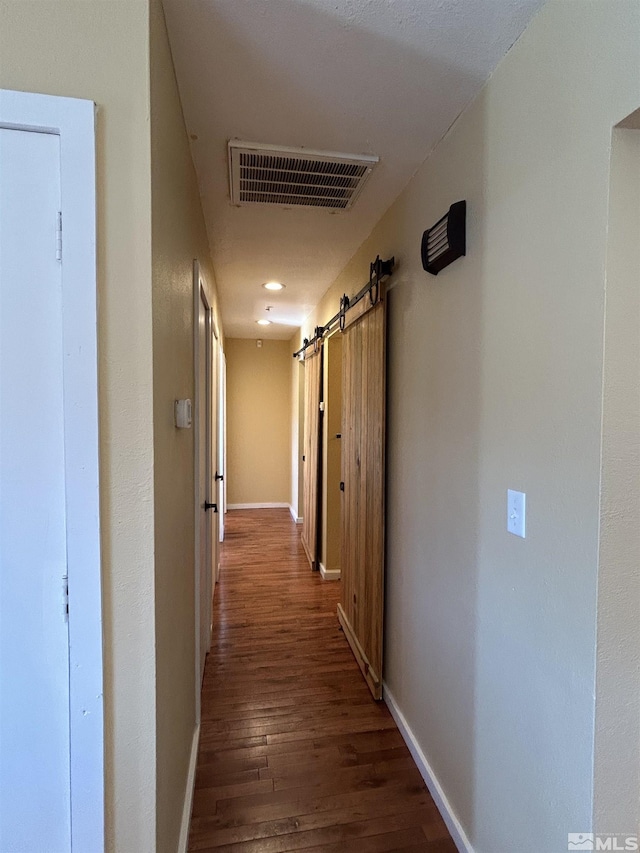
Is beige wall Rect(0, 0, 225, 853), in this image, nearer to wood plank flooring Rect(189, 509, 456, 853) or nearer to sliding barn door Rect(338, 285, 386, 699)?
wood plank flooring Rect(189, 509, 456, 853)

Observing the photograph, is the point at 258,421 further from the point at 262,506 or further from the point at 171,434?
the point at 171,434

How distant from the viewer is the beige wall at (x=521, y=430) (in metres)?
0.93

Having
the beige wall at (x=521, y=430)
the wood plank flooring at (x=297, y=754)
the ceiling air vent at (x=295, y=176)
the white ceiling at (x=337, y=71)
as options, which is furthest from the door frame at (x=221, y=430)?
the beige wall at (x=521, y=430)

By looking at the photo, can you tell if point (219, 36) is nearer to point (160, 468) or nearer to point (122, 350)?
point (122, 350)

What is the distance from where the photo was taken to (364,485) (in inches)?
97.0

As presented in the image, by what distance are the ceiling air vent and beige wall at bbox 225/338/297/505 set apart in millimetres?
4494

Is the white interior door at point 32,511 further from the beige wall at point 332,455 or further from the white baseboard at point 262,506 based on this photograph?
the white baseboard at point 262,506

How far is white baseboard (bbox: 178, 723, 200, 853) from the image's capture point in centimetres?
137

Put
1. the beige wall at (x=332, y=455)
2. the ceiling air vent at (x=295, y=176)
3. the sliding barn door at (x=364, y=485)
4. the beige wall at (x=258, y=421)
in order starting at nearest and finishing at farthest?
the ceiling air vent at (x=295, y=176), the sliding barn door at (x=364, y=485), the beige wall at (x=332, y=455), the beige wall at (x=258, y=421)

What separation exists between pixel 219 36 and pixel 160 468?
1226 millimetres

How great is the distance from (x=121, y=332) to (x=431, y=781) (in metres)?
1.99

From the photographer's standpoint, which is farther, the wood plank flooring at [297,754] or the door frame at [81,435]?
the wood plank flooring at [297,754]

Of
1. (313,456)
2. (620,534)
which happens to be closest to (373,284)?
(620,534)

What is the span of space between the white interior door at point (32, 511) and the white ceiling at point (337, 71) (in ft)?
2.05
